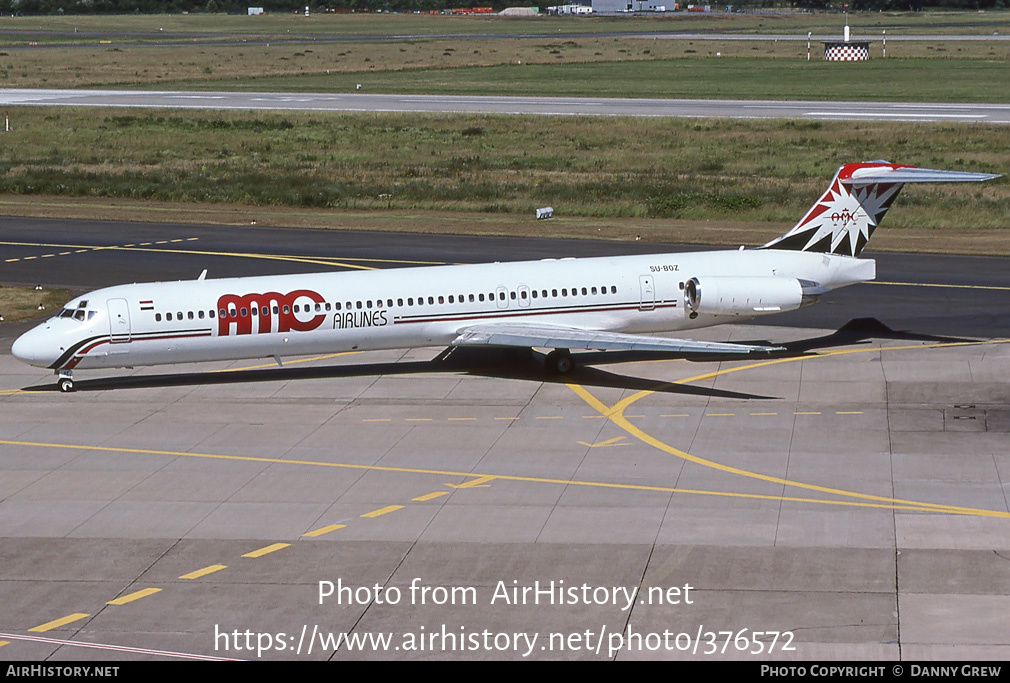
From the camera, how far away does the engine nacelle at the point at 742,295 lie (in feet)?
125

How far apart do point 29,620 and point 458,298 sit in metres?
18.6

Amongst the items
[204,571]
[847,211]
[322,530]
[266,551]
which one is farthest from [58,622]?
[847,211]

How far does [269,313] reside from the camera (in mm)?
36344

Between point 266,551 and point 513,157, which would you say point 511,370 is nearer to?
point 266,551

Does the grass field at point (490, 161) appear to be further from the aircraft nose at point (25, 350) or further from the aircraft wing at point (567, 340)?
the aircraft nose at point (25, 350)

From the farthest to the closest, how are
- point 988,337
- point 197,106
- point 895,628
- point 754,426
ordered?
1. point 197,106
2. point 988,337
3. point 754,426
4. point 895,628

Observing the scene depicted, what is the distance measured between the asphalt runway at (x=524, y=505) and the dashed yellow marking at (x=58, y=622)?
0.31 feet

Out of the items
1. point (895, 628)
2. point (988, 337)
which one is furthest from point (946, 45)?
point (895, 628)

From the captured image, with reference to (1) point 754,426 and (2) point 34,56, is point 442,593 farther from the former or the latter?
(2) point 34,56

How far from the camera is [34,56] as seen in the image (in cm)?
15625

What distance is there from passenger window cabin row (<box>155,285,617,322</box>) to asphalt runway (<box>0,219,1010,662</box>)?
2.35 m

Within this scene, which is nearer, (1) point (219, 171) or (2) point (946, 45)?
(1) point (219, 171)

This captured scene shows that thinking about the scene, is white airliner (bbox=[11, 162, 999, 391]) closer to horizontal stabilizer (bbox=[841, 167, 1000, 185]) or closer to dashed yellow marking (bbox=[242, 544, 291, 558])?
horizontal stabilizer (bbox=[841, 167, 1000, 185])

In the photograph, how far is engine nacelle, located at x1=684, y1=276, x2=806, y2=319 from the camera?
125ft
